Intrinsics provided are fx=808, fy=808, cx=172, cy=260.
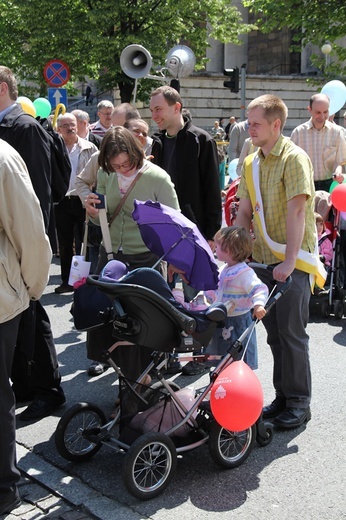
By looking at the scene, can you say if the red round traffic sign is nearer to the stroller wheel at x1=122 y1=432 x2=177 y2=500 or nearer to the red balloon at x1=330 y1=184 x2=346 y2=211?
the red balloon at x1=330 y1=184 x2=346 y2=211

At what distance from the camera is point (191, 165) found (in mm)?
6324

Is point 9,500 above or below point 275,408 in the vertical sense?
above

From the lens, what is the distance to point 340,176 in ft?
27.0

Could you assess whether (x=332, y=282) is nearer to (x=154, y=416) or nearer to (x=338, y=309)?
(x=338, y=309)

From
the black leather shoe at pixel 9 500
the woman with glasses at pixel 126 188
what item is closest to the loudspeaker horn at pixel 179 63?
the woman with glasses at pixel 126 188

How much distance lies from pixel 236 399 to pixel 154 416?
0.56 meters

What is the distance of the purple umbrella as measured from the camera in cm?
441

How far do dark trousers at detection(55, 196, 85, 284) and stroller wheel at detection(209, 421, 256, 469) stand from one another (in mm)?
5265

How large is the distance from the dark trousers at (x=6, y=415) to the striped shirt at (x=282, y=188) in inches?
70.5

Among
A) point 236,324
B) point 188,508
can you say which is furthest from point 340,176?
point 188,508

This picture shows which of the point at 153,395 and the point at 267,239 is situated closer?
the point at 153,395

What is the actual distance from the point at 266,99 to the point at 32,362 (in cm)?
219

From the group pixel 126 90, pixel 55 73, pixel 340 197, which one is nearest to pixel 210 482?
pixel 340 197

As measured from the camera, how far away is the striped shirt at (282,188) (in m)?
4.80
